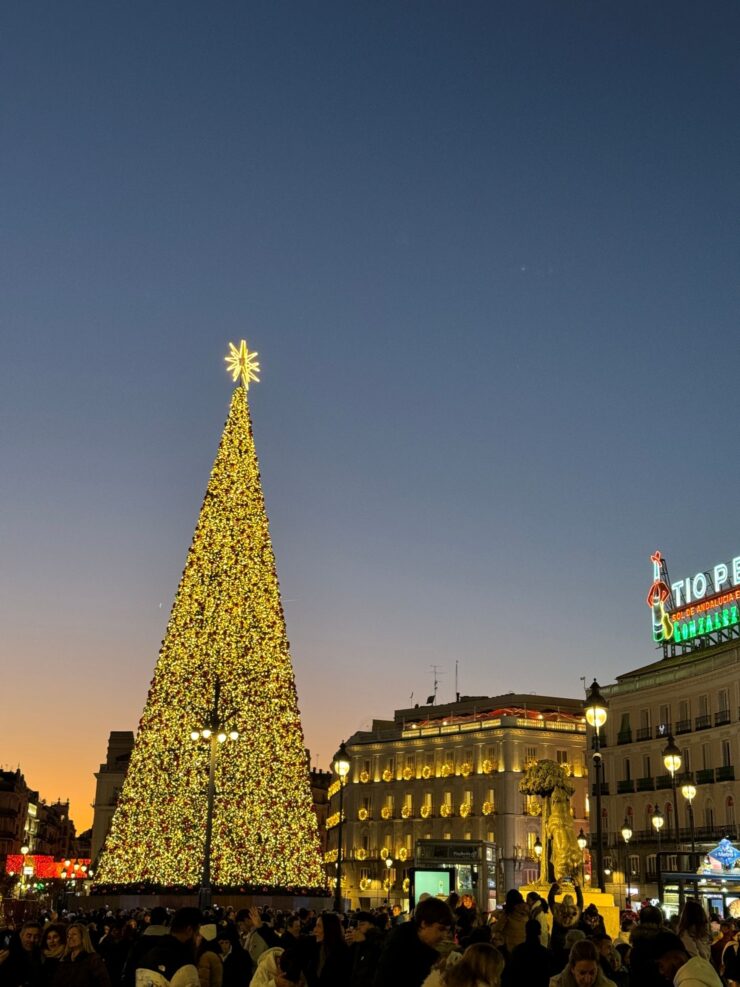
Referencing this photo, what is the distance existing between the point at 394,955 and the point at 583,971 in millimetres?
1210

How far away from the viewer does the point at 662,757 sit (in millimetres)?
52938

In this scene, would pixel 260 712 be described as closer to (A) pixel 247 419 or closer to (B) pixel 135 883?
(B) pixel 135 883

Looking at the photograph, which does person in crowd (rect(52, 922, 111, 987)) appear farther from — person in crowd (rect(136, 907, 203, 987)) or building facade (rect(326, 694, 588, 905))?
building facade (rect(326, 694, 588, 905))

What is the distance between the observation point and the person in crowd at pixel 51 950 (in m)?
10.0

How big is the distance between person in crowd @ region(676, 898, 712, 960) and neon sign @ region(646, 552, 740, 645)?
49.4m

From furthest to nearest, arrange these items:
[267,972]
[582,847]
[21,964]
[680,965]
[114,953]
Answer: [582,847] → [114,953] → [21,964] → [267,972] → [680,965]

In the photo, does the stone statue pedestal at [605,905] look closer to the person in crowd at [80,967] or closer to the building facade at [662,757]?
the person in crowd at [80,967]

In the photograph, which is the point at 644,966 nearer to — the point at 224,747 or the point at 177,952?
the point at 177,952

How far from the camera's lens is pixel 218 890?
36.1 m

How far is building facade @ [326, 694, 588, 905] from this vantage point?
268 feet

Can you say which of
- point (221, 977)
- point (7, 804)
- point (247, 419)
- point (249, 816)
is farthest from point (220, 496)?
point (7, 804)

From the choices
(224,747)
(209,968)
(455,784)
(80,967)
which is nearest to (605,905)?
(209,968)

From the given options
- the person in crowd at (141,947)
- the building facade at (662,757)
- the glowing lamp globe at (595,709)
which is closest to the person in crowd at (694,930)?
the person in crowd at (141,947)

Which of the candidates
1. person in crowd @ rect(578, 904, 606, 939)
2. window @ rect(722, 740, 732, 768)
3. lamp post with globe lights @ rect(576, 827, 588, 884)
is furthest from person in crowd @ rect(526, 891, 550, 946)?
window @ rect(722, 740, 732, 768)
